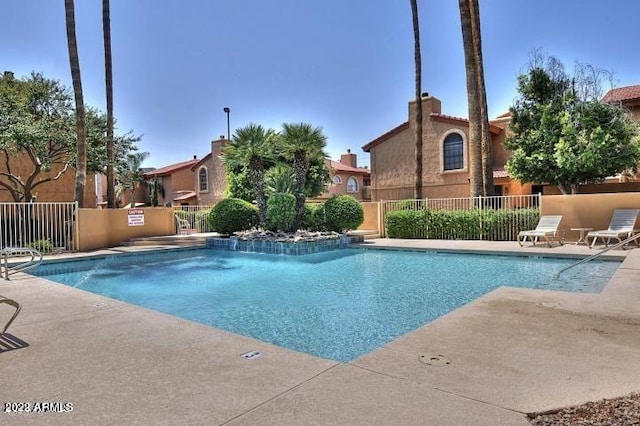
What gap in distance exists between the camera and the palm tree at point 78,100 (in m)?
15.9

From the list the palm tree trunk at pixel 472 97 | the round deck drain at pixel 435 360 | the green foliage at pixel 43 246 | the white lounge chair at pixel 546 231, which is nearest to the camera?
the round deck drain at pixel 435 360

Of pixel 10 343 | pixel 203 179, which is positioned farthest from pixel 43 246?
pixel 203 179

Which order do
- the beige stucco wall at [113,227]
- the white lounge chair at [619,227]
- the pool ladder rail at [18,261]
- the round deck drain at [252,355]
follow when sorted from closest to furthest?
the round deck drain at [252,355] → the pool ladder rail at [18,261] → the white lounge chair at [619,227] → the beige stucco wall at [113,227]

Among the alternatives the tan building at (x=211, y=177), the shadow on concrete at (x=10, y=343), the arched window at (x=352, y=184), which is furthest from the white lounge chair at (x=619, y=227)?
the tan building at (x=211, y=177)

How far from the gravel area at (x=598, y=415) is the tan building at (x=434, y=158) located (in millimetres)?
22103

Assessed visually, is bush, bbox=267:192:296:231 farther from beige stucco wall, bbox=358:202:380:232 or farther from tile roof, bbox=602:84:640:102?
tile roof, bbox=602:84:640:102

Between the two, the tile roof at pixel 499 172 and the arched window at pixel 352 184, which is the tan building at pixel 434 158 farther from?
the arched window at pixel 352 184

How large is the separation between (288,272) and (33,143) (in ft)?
39.9

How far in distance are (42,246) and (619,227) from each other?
19.3m

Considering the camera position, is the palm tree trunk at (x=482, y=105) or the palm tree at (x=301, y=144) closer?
Answer: the palm tree at (x=301, y=144)

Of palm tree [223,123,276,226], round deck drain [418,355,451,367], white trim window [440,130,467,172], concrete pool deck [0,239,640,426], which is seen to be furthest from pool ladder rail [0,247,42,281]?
white trim window [440,130,467,172]

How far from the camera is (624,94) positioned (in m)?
22.0

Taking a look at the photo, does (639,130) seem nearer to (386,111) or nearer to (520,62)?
(520,62)

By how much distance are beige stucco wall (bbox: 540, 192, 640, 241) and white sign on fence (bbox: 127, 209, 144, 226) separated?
1691 centimetres
